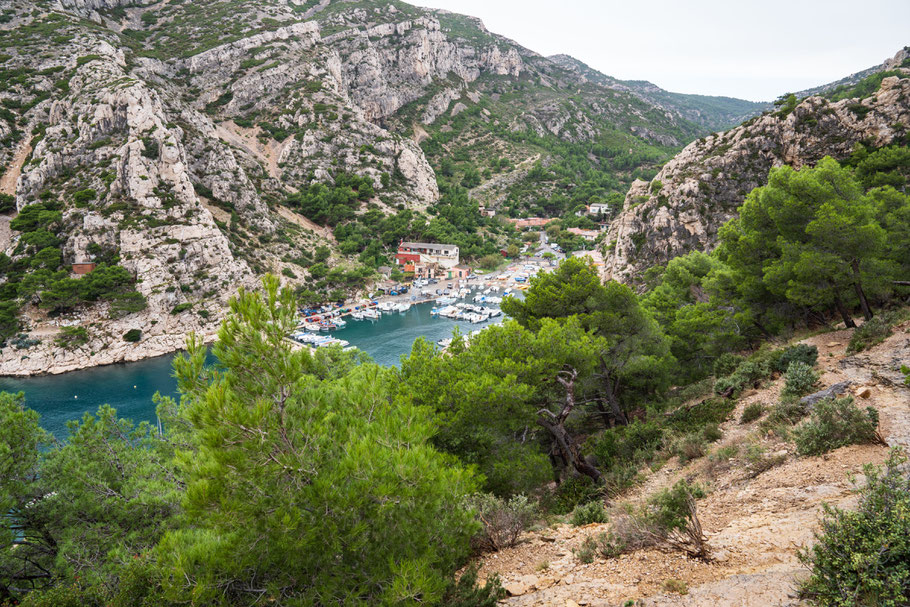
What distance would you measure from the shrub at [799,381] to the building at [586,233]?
64.0 meters

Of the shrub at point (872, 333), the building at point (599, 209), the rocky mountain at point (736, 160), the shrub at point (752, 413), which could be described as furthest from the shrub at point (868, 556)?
the building at point (599, 209)

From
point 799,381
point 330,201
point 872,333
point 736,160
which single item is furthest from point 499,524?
point 330,201

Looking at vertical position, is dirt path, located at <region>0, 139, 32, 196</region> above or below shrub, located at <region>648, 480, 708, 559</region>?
above

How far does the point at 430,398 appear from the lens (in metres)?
8.08

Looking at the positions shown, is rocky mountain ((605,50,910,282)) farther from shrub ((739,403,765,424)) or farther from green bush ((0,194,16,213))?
green bush ((0,194,16,213))

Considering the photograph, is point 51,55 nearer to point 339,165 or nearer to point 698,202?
point 339,165

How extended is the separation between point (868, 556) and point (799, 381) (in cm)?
623

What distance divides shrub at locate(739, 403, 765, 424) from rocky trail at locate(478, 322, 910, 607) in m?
0.53

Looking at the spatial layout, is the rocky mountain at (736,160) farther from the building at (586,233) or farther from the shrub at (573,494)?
the building at (586,233)

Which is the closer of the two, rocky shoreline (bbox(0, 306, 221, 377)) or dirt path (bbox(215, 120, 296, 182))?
rocky shoreline (bbox(0, 306, 221, 377))

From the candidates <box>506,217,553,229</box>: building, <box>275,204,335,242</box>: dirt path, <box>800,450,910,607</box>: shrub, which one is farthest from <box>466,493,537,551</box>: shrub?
<box>506,217,553,229</box>: building

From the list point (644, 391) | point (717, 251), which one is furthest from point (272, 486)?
point (717, 251)

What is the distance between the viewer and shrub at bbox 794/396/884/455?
220 inches

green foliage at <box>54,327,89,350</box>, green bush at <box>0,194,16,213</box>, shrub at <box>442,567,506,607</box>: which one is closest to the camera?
shrub at <box>442,567,506,607</box>
